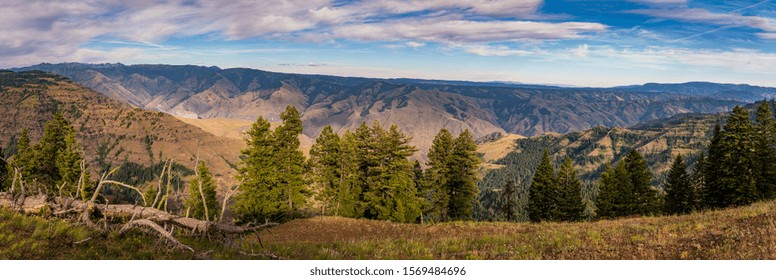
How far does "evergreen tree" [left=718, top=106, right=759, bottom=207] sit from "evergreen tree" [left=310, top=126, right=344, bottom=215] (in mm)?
35604

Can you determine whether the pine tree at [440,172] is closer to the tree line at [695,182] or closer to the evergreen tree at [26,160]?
the tree line at [695,182]

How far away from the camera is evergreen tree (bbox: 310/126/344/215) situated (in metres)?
38.1

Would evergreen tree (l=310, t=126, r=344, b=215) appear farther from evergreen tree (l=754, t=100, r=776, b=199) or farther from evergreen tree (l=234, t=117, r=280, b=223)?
evergreen tree (l=754, t=100, r=776, b=199)

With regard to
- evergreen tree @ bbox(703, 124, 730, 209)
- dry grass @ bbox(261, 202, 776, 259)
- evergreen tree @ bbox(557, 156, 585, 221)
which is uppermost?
dry grass @ bbox(261, 202, 776, 259)

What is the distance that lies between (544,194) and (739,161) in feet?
60.7

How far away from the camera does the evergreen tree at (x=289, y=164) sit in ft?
111

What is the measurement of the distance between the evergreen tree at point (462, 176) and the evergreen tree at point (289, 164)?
15.3m

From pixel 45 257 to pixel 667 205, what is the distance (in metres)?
59.1

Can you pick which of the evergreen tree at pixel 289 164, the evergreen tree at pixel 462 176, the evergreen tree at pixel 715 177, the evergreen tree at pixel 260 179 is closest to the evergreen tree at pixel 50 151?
the evergreen tree at pixel 260 179

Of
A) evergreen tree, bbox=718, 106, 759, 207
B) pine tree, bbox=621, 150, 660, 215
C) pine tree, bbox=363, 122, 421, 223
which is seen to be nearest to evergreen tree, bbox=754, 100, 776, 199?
evergreen tree, bbox=718, 106, 759, 207

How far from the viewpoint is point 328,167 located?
38156 mm

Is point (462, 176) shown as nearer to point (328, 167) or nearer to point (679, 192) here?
A: point (328, 167)

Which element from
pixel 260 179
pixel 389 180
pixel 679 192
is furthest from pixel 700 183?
pixel 260 179
